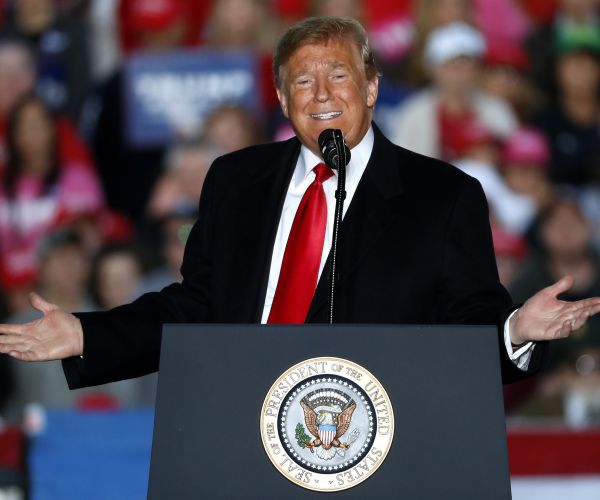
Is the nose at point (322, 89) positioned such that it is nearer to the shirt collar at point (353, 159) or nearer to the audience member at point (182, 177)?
the shirt collar at point (353, 159)

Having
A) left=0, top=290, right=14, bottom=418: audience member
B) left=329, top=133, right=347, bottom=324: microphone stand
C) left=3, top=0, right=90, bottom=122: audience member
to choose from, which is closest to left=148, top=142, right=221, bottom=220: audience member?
left=3, top=0, right=90, bottom=122: audience member

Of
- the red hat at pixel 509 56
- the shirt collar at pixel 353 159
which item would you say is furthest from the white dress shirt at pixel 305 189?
the red hat at pixel 509 56

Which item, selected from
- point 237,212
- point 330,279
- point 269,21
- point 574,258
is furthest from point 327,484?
point 269,21

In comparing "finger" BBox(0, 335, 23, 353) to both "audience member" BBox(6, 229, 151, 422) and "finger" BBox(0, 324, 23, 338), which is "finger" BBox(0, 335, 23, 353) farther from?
"audience member" BBox(6, 229, 151, 422)

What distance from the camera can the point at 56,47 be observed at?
256 inches

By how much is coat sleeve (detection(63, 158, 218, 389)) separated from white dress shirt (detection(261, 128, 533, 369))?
0.61ft

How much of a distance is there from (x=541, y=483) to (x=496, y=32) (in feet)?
10.1

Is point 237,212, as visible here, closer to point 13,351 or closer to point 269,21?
point 13,351

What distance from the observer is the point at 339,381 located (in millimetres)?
2006

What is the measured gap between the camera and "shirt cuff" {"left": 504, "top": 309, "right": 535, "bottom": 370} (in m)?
2.26

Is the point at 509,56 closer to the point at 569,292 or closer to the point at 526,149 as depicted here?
the point at 526,149

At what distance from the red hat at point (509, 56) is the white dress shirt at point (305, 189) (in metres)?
4.16

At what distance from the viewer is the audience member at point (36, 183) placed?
6129 millimetres

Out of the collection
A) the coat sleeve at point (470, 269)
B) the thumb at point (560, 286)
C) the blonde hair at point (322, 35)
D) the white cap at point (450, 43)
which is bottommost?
the thumb at point (560, 286)
